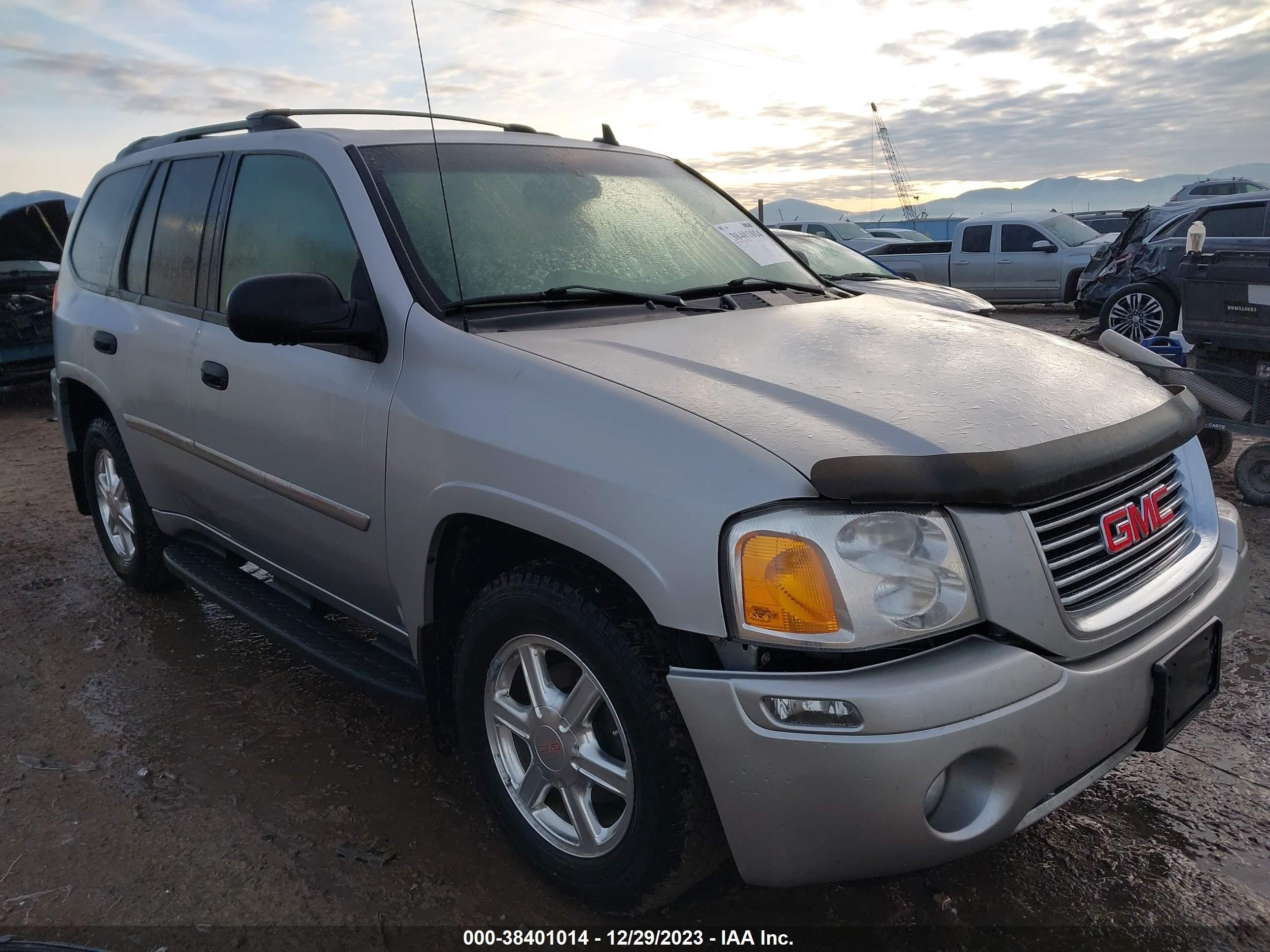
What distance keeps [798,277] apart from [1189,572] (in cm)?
163

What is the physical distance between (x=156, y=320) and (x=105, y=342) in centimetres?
51

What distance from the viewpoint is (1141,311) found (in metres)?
10.6

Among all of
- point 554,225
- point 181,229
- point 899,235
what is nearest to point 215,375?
point 181,229

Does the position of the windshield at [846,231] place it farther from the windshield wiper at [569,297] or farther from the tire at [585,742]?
the tire at [585,742]

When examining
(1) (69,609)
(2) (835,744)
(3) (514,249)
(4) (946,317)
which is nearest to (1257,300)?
(4) (946,317)

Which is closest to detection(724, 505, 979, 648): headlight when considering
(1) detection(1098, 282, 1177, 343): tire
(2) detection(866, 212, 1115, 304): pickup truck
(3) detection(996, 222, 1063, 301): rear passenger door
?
(1) detection(1098, 282, 1177, 343): tire

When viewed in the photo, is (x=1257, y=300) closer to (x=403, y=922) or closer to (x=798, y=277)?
(x=798, y=277)

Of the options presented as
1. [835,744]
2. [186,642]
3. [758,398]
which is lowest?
[186,642]

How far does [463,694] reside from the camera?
238 cm

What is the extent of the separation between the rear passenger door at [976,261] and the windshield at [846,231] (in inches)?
154

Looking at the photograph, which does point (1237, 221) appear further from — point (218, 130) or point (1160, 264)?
point (218, 130)

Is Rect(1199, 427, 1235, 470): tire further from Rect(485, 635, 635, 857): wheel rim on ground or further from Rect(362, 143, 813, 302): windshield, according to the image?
Rect(485, 635, 635, 857): wheel rim on ground

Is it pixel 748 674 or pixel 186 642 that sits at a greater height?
pixel 748 674

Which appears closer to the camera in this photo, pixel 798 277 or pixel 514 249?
A: pixel 514 249
